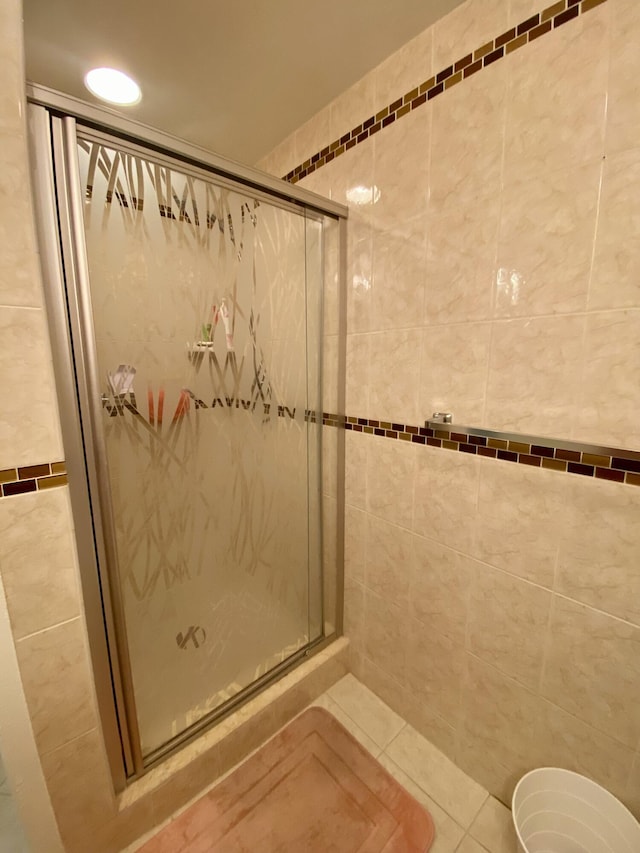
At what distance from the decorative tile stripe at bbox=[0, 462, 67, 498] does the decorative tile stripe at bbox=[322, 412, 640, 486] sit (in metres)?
0.89

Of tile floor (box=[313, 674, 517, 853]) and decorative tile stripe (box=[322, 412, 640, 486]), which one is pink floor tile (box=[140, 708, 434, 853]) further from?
decorative tile stripe (box=[322, 412, 640, 486])

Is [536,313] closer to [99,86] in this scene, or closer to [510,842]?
[510,842]

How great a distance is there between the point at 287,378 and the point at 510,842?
4.80 feet

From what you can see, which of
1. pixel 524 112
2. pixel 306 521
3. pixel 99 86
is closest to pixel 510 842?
pixel 306 521

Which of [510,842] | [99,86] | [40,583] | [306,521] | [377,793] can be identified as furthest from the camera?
[306,521]

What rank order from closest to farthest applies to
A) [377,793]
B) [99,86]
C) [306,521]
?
[377,793], [99,86], [306,521]

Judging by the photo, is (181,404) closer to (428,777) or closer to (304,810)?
(304,810)

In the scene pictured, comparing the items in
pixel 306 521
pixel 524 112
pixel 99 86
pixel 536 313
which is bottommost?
pixel 306 521

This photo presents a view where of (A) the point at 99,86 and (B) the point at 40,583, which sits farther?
(A) the point at 99,86

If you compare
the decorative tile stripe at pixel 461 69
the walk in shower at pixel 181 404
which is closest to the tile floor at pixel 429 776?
the walk in shower at pixel 181 404

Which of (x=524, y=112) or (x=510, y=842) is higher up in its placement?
(x=524, y=112)

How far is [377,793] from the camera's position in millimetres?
1057

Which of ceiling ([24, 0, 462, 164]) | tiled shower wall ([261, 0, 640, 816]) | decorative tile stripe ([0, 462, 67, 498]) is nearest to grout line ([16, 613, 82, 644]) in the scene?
decorative tile stripe ([0, 462, 67, 498])

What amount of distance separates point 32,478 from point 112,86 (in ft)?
4.32
